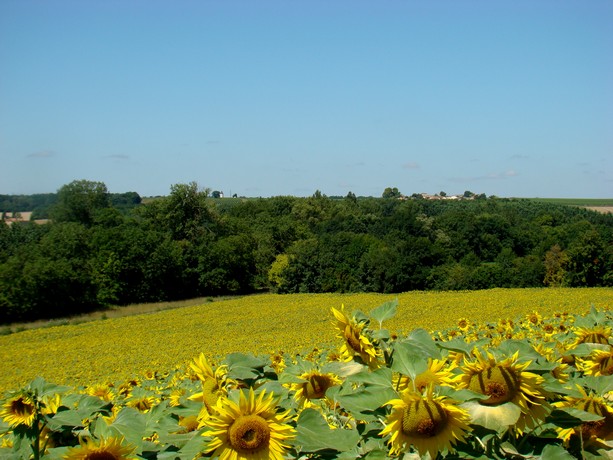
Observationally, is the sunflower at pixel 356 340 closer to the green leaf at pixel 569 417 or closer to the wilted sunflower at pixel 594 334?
the green leaf at pixel 569 417

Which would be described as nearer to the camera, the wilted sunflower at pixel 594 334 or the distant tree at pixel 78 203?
the wilted sunflower at pixel 594 334

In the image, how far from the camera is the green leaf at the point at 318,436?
1336 millimetres

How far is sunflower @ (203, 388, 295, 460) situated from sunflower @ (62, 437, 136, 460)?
0.29m

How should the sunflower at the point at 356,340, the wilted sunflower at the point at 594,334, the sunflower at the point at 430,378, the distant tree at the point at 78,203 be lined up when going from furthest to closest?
the distant tree at the point at 78,203 → the wilted sunflower at the point at 594,334 → the sunflower at the point at 356,340 → the sunflower at the point at 430,378

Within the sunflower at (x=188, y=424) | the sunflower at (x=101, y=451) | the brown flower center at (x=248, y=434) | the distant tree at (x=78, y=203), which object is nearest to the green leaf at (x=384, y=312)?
the brown flower center at (x=248, y=434)

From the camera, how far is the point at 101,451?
4.90 ft

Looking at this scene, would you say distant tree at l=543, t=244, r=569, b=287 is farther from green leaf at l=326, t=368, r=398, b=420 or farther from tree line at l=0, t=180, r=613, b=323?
green leaf at l=326, t=368, r=398, b=420

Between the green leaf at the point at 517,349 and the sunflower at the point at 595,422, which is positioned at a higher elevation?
the green leaf at the point at 517,349

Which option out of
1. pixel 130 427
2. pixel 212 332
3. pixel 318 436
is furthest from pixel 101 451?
pixel 212 332

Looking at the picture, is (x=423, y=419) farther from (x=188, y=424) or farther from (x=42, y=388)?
(x=42, y=388)

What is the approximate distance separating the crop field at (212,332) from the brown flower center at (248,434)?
16334 millimetres

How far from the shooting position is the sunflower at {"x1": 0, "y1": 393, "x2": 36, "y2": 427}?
1.70 metres

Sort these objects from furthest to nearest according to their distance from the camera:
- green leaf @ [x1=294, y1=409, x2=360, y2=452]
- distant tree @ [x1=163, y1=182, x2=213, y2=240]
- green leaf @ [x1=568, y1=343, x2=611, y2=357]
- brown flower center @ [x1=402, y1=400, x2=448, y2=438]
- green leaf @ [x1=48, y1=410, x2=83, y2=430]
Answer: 1. distant tree @ [x1=163, y1=182, x2=213, y2=240]
2. green leaf @ [x1=568, y1=343, x2=611, y2=357]
3. green leaf @ [x1=48, y1=410, x2=83, y2=430]
4. green leaf @ [x1=294, y1=409, x2=360, y2=452]
5. brown flower center @ [x1=402, y1=400, x2=448, y2=438]

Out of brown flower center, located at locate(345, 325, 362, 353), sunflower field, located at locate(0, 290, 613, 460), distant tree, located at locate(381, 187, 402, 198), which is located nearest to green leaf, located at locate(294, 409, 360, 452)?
sunflower field, located at locate(0, 290, 613, 460)
